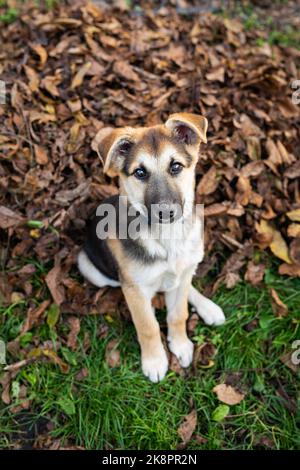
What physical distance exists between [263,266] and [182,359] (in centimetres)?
123

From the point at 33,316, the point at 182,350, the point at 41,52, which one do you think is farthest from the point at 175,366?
the point at 41,52

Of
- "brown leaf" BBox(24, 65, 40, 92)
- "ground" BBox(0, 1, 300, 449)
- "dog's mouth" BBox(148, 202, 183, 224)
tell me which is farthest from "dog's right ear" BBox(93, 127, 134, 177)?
"brown leaf" BBox(24, 65, 40, 92)

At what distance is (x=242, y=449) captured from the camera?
12.9 ft

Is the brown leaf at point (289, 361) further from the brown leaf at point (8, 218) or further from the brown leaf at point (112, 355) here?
the brown leaf at point (8, 218)

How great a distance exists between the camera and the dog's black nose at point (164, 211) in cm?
319

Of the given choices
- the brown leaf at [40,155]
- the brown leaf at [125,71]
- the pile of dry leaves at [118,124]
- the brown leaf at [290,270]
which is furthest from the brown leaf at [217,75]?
the brown leaf at [290,270]

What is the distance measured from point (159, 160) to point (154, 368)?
189 cm

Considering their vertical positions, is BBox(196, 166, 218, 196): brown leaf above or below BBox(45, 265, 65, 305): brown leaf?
above

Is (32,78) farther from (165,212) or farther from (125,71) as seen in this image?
(165,212)

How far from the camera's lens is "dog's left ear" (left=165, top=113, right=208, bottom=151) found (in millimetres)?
3270

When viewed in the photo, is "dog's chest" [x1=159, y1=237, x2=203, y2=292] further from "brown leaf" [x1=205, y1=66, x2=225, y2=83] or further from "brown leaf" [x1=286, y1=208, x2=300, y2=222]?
"brown leaf" [x1=205, y1=66, x2=225, y2=83]

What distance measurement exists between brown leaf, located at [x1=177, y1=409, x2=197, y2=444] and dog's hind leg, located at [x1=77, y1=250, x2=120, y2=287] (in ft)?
4.32
